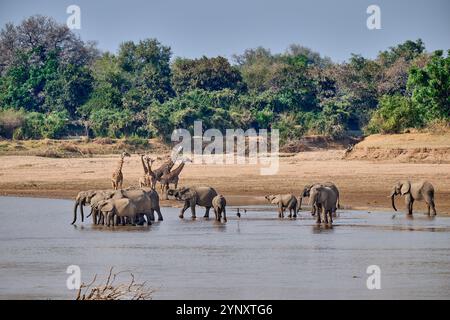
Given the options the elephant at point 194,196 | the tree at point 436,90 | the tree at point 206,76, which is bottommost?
the elephant at point 194,196

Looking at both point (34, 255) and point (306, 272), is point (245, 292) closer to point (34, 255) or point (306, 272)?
point (306, 272)

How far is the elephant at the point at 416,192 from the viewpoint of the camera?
2677cm

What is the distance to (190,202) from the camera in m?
26.7

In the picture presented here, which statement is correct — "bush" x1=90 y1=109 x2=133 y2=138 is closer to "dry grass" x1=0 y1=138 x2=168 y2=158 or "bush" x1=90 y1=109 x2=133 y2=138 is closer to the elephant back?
"dry grass" x1=0 y1=138 x2=168 y2=158

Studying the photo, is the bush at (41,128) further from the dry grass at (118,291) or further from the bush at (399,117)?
the dry grass at (118,291)

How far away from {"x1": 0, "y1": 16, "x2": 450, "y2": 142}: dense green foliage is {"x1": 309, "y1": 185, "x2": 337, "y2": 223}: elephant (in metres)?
17.0

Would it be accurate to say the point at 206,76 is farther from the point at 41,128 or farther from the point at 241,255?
the point at 241,255

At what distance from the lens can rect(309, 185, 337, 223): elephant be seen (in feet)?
81.0

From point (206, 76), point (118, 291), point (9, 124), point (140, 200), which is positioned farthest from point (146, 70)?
point (118, 291)

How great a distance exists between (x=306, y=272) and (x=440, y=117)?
2459 centimetres

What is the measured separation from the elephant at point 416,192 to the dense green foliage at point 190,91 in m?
14.5

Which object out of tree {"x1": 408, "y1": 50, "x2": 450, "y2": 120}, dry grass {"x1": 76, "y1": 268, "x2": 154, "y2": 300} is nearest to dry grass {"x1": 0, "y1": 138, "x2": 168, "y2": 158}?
tree {"x1": 408, "y1": 50, "x2": 450, "y2": 120}

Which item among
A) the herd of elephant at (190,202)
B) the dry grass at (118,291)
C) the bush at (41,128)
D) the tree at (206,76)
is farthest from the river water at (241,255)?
the tree at (206,76)

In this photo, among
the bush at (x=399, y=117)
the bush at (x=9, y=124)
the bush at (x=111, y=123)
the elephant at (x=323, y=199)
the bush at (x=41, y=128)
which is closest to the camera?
the elephant at (x=323, y=199)
